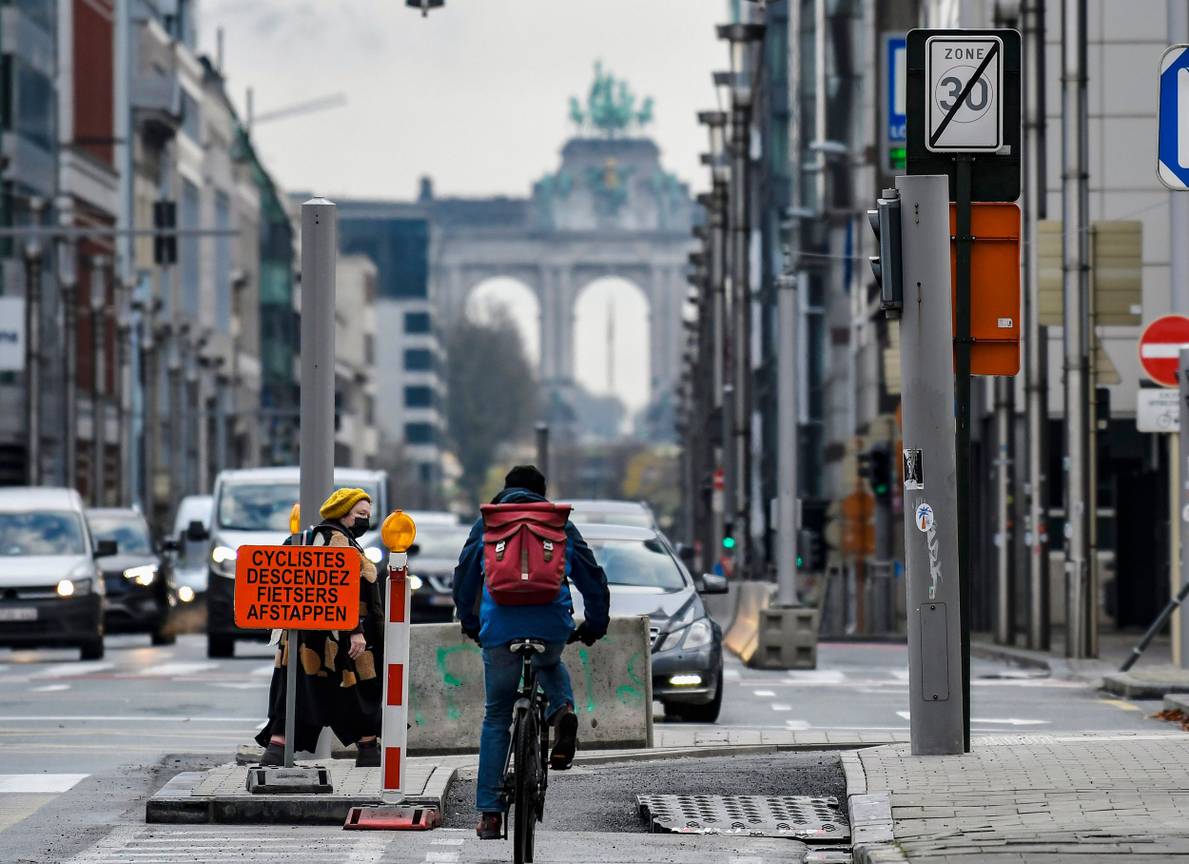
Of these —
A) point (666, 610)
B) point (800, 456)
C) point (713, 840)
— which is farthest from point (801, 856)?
point (800, 456)

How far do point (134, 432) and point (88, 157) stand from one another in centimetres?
834

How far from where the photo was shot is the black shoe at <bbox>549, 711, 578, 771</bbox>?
12.5 meters

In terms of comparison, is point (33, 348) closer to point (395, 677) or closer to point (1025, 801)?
point (395, 677)

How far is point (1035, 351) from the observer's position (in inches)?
1516

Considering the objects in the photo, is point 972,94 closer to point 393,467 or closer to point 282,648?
point 282,648

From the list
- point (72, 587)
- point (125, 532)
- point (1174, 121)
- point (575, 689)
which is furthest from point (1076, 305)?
point (1174, 121)

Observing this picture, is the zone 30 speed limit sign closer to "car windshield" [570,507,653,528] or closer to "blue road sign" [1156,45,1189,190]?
"blue road sign" [1156,45,1189,190]

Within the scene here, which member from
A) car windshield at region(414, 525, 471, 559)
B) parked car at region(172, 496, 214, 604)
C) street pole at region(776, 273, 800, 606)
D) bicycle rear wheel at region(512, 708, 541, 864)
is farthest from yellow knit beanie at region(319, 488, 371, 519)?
parked car at region(172, 496, 214, 604)

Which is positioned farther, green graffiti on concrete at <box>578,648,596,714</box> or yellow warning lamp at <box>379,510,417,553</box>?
green graffiti on concrete at <box>578,648,596,714</box>

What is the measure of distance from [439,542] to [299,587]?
2371 cm

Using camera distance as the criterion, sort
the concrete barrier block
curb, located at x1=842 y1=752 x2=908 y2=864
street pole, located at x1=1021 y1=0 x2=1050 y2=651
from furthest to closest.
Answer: street pole, located at x1=1021 y1=0 x2=1050 y2=651 → the concrete barrier block → curb, located at x1=842 y1=752 x2=908 y2=864

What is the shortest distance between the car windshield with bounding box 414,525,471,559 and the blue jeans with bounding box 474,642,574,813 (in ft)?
78.5

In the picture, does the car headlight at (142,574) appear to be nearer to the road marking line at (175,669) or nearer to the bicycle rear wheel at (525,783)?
the road marking line at (175,669)

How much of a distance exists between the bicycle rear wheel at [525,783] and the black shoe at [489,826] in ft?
0.59
